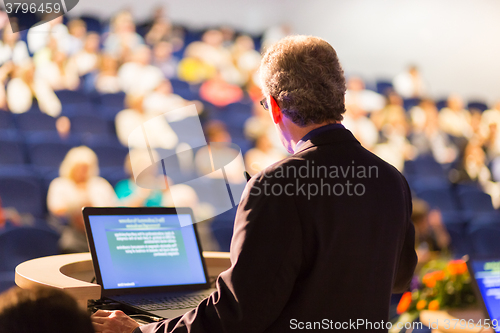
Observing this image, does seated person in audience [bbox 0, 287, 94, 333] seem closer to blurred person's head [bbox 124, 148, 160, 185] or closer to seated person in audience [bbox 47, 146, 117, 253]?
blurred person's head [bbox 124, 148, 160, 185]

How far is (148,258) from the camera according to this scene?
1.16 metres

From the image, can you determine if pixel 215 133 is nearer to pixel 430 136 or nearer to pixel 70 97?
pixel 70 97

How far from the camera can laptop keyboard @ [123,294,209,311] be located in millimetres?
1009

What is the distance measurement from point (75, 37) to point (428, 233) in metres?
3.22

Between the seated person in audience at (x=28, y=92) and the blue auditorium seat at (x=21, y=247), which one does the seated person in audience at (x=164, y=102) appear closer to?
the seated person in audience at (x=28, y=92)

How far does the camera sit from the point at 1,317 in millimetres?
667

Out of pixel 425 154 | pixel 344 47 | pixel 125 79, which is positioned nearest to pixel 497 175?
pixel 425 154

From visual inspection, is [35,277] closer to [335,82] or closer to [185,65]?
[335,82]

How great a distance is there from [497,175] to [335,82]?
425 cm

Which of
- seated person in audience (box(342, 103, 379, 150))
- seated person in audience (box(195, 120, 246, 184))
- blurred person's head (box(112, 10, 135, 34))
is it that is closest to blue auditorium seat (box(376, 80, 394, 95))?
seated person in audience (box(342, 103, 379, 150))

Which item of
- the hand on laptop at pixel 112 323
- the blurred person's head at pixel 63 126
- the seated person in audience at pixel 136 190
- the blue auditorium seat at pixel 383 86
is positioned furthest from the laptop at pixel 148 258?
the blue auditorium seat at pixel 383 86

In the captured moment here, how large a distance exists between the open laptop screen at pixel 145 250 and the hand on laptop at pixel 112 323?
0.23 m

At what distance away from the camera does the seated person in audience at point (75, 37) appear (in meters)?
3.92

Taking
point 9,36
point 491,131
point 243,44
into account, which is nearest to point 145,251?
point 9,36
